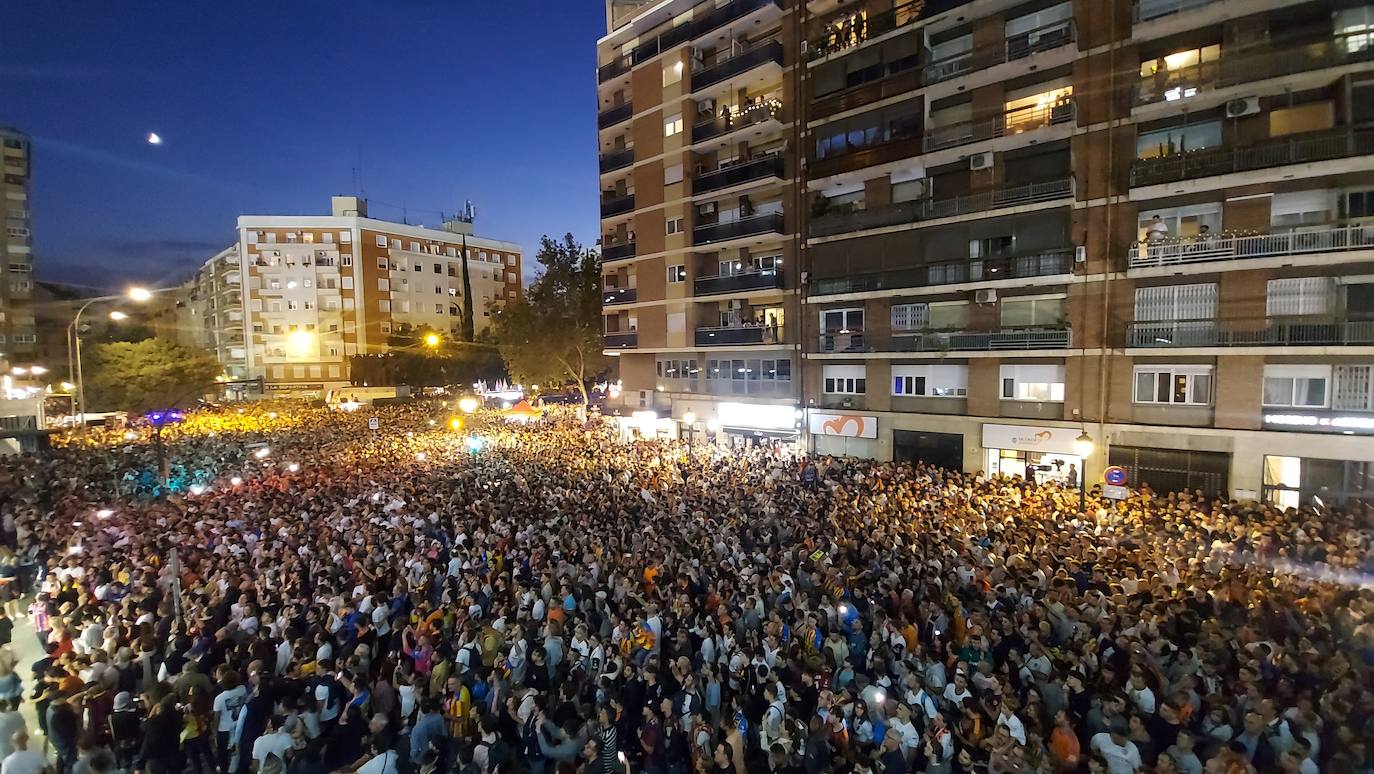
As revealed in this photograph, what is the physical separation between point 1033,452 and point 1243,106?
9.85 metres

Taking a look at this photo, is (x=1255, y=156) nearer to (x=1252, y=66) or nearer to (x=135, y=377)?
(x=1252, y=66)

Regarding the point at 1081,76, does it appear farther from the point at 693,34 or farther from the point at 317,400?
the point at 317,400

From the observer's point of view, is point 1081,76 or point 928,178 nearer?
point 1081,76

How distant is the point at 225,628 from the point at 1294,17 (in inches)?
969

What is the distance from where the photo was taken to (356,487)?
16.5 metres

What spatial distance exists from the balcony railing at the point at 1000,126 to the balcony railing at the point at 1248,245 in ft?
14.4

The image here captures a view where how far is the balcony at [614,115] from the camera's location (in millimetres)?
28188

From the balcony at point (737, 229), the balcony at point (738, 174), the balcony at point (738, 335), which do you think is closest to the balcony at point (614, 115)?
the balcony at point (738, 174)

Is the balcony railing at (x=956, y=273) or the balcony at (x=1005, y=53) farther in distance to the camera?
the balcony railing at (x=956, y=273)

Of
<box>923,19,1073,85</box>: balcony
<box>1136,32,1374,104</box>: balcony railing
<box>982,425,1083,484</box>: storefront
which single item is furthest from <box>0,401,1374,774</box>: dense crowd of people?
<box>923,19,1073,85</box>: balcony

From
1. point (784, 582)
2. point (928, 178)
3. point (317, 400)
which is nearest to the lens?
point (784, 582)

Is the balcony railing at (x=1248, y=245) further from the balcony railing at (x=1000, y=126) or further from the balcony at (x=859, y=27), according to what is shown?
the balcony at (x=859, y=27)

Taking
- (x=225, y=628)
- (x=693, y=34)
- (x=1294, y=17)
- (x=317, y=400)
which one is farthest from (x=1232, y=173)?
(x=317, y=400)

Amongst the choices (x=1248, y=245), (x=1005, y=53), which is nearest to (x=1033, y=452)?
(x=1248, y=245)
